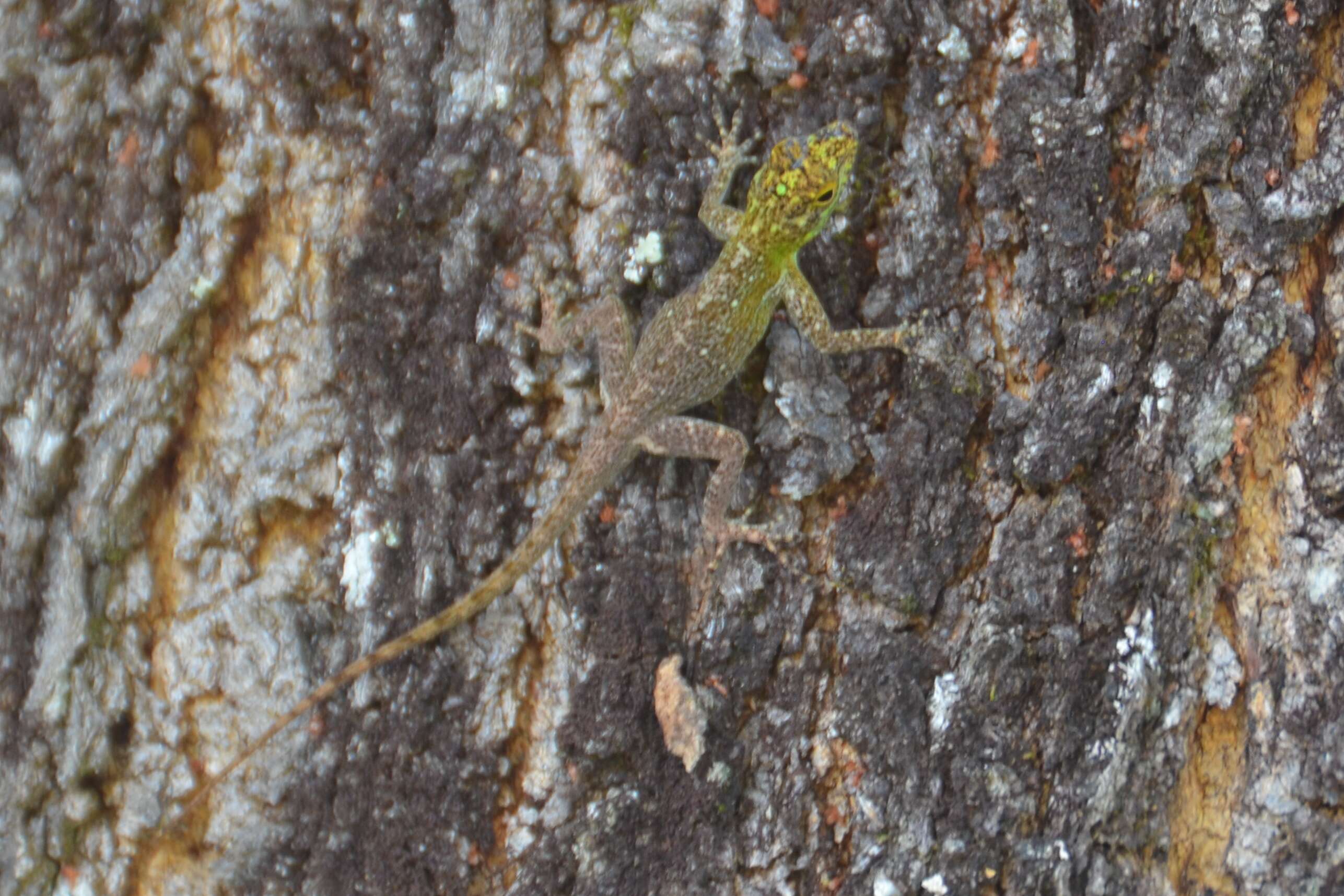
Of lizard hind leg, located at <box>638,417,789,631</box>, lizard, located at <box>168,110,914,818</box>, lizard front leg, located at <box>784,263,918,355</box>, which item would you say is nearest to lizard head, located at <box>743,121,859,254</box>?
lizard, located at <box>168,110,914,818</box>

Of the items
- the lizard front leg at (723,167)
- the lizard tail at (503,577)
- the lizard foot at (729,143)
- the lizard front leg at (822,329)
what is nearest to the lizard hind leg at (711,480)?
the lizard tail at (503,577)

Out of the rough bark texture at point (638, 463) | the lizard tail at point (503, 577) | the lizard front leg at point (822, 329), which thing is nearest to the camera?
the rough bark texture at point (638, 463)

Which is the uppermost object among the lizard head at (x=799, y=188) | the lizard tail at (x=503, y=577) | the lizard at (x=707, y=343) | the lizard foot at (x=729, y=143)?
the lizard foot at (x=729, y=143)

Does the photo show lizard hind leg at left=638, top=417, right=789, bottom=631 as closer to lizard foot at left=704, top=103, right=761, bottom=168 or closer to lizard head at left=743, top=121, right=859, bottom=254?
lizard head at left=743, top=121, right=859, bottom=254

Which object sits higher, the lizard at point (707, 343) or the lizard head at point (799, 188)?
the lizard head at point (799, 188)

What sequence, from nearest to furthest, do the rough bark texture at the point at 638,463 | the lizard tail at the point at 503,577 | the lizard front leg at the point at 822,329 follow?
the rough bark texture at the point at 638,463
the lizard front leg at the point at 822,329
the lizard tail at the point at 503,577

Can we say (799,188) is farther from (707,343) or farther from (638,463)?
(638,463)

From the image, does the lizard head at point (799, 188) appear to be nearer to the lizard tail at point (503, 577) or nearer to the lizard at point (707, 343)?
the lizard at point (707, 343)
